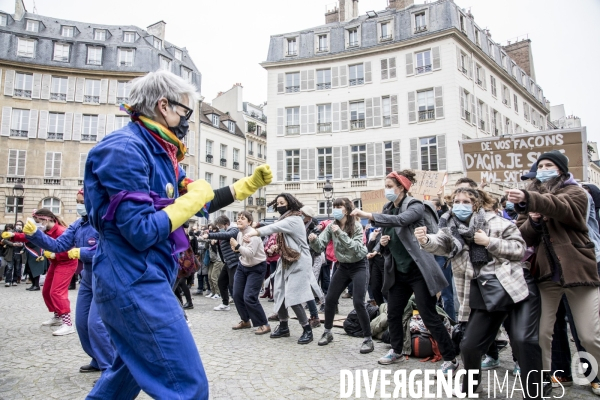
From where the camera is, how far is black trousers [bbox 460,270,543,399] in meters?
3.16

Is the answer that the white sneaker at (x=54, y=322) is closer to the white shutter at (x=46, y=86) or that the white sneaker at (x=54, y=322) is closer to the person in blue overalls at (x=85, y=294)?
the person in blue overalls at (x=85, y=294)

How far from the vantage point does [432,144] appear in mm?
26188

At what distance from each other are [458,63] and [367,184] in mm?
9531

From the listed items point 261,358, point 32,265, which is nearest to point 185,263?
point 261,358

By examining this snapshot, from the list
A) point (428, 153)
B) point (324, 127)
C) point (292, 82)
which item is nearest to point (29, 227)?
point (428, 153)

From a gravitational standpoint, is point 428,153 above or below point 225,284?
above

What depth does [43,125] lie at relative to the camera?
33312mm

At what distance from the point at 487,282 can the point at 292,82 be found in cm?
2803

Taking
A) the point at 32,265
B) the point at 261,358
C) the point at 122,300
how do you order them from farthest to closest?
the point at 32,265
the point at 261,358
the point at 122,300

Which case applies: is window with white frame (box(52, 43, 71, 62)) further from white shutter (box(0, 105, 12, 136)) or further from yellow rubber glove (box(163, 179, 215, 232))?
yellow rubber glove (box(163, 179, 215, 232))

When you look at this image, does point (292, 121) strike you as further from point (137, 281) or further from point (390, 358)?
point (137, 281)

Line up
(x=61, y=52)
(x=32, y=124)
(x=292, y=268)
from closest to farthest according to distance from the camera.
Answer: (x=292, y=268) → (x=32, y=124) → (x=61, y=52)

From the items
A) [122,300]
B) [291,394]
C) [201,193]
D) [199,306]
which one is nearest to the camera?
[122,300]

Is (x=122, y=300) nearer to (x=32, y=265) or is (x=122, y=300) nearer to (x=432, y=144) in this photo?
(x=32, y=265)
